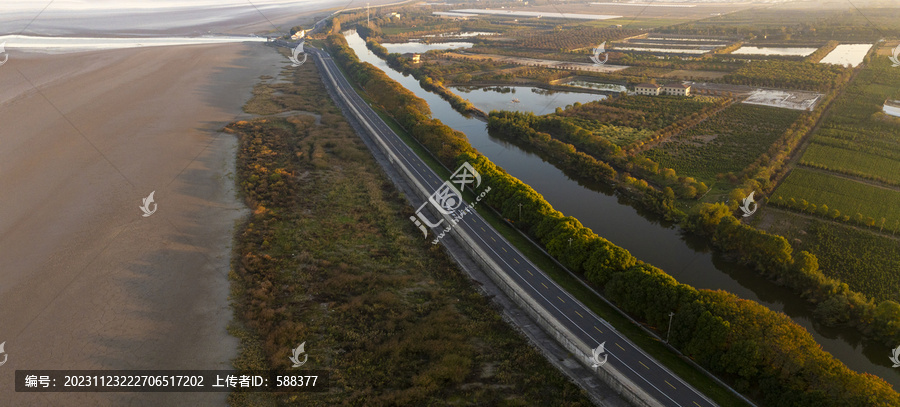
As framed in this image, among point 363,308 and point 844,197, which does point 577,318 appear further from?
point 844,197

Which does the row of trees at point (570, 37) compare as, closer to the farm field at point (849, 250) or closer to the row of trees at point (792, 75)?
the row of trees at point (792, 75)

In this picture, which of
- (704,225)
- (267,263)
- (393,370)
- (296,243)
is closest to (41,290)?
(267,263)

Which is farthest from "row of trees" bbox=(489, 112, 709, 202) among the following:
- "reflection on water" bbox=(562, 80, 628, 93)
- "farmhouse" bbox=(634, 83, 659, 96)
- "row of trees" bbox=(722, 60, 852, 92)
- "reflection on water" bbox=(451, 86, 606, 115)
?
"row of trees" bbox=(722, 60, 852, 92)

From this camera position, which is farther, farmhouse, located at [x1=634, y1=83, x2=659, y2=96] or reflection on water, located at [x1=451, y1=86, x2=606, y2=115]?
farmhouse, located at [x1=634, y1=83, x2=659, y2=96]

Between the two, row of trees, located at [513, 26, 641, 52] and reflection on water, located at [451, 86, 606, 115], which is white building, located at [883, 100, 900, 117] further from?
row of trees, located at [513, 26, 641, 52]

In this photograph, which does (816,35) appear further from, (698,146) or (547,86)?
(698,146)

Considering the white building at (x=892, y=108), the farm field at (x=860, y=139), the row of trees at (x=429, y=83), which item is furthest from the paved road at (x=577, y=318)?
the white building at (x=892, y=108)
